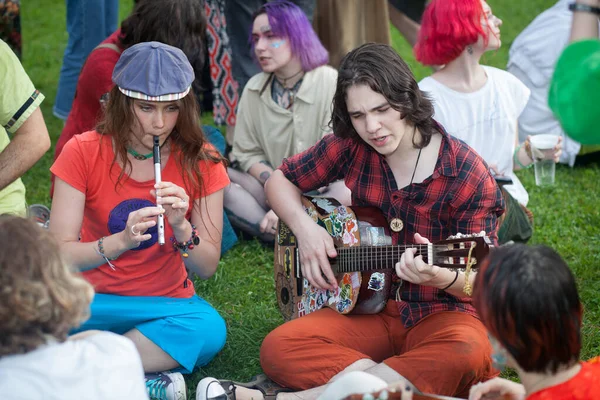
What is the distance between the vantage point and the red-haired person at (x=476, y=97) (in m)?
3.90

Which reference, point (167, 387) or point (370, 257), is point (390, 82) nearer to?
point (370, 257)

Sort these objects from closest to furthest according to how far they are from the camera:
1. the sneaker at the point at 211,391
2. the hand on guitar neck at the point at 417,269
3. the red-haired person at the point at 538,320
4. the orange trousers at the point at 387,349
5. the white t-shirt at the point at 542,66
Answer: the red-haired person at the point at 538,320 → the hand on guitar neck at the point at 417,269 → the orange trousers at the point at 387,349 → the sneaker at the point at 211,391 → the white t-shirt at the point at 542,66

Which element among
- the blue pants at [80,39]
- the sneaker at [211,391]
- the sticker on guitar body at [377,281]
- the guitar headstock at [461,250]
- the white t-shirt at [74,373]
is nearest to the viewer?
the white t-shirt at [74,373]

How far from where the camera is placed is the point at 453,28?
3.91 m

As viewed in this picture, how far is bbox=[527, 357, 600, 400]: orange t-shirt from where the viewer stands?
1.97 meters

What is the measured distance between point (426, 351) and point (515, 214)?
134 cm

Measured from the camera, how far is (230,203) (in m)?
4.40

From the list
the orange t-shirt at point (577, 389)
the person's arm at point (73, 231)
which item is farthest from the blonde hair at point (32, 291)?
the orange t-shirt at point (577, 389)

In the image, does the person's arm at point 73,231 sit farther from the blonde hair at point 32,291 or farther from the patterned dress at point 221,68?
the patterned dress at point 221,68

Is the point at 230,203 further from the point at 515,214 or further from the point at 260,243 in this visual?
the point at 515,214

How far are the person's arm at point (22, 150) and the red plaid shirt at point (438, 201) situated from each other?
1270 mm

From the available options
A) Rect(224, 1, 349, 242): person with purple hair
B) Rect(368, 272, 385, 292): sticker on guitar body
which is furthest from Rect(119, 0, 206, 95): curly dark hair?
Rect(368, 272, 385, 292): sticker on guitar body

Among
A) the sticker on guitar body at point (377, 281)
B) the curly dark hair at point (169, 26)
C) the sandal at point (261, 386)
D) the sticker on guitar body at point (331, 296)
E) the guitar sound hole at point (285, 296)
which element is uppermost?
the curly dark hair at point (169, 26)

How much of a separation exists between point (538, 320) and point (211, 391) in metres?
1.31
